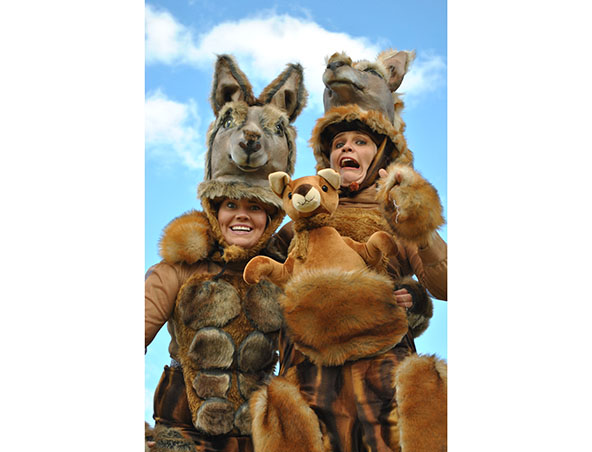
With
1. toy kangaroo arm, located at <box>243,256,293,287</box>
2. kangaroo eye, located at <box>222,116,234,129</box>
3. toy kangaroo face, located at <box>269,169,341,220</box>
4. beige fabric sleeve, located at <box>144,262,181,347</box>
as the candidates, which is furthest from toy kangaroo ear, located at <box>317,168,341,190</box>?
beige fabric sleeve, located at <box>144,262,181,347</box>

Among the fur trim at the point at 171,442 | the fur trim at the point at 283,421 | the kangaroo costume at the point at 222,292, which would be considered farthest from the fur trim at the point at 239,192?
the fur trim at the point at 171,442

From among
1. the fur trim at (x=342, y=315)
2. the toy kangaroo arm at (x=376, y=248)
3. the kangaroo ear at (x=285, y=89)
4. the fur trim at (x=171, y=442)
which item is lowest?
the fur trim at (x=171, y=442)

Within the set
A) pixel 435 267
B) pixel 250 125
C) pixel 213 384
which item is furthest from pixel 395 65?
pixel 213 384

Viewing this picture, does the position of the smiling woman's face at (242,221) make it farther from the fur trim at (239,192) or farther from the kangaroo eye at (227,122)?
the kangaroo eye at (227,122)

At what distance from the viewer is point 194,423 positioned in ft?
6.51

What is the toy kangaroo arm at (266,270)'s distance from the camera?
170cm

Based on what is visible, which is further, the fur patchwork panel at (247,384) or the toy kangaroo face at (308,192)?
the fur patchwork panel at (247,384)

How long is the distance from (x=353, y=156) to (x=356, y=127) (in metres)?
0.10

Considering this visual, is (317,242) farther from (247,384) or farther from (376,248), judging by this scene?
(247,384)
